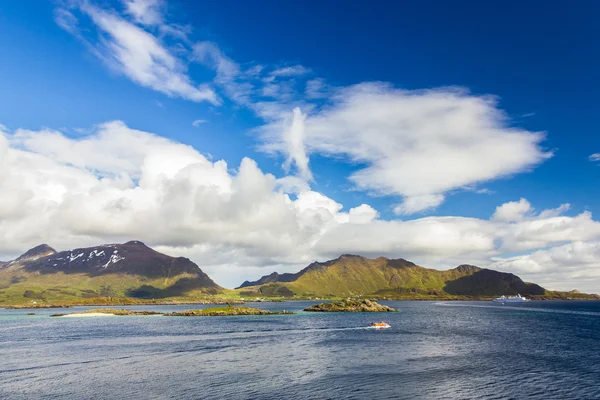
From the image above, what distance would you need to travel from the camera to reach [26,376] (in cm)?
7281

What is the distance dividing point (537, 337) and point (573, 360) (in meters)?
46.2

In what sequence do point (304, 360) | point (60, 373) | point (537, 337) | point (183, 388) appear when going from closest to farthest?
point (183, 388)
point (60, 373)
point (304, 360)
point (537, 337)

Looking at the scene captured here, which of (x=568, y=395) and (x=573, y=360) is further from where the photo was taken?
(x=573, y=360)

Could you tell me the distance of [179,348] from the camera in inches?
4208

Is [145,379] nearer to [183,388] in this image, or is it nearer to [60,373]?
[183,388]

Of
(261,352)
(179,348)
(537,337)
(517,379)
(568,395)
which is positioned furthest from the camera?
(537,337)

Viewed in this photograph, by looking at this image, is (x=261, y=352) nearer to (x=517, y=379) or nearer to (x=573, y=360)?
(x=517, y=379)

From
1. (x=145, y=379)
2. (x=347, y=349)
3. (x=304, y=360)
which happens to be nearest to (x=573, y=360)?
(x=347, y=349)

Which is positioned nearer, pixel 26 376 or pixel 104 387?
pixel 104 387

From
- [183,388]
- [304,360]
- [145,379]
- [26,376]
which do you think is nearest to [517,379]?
[304,360]

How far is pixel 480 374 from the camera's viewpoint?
238ft

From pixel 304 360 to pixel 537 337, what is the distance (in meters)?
86.1

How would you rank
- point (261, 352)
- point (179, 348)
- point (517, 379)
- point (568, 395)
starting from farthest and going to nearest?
1. point (179, 348)
2. point (261, 352)
3. point (517, 379)
4. point (568, 395)

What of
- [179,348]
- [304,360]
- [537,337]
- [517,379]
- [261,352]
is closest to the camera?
[517,379]
